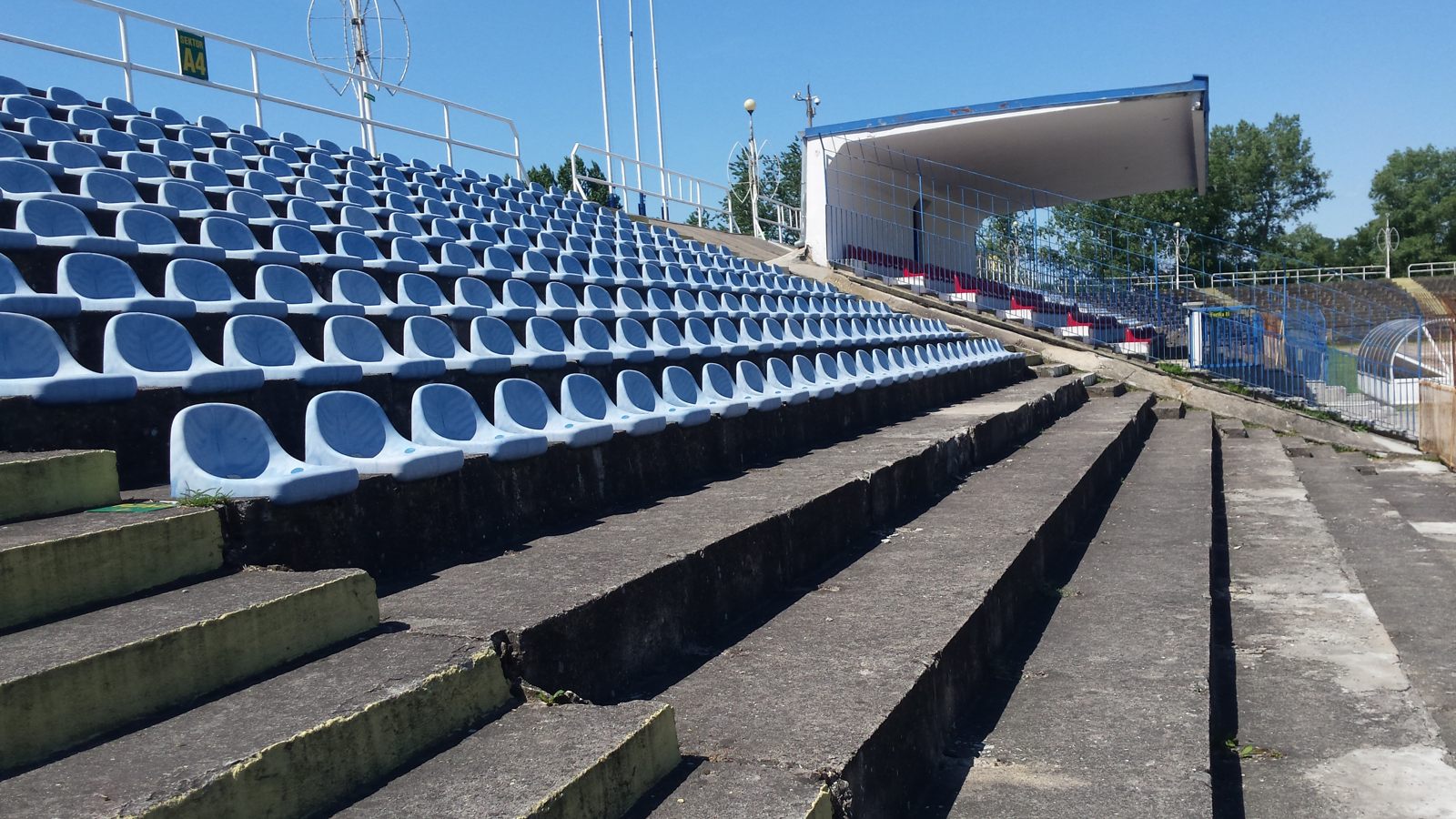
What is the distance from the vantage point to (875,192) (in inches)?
634

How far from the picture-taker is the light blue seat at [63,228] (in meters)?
4.09

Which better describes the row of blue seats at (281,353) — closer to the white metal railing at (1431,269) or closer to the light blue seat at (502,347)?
the light blue seat at (502,347)

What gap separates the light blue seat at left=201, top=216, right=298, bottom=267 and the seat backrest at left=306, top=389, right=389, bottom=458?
7.31ft

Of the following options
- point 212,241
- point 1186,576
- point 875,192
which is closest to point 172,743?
point 1186,576

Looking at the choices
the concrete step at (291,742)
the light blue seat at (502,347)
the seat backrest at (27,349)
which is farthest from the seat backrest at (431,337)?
the concrete step at (291,742)

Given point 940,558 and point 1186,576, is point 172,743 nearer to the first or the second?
point 940,558

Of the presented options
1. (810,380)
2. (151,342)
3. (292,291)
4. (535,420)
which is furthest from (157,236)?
(810,380)

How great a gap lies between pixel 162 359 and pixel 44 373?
43 cm

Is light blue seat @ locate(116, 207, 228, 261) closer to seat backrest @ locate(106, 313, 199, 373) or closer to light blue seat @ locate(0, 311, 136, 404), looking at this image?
seat backrest @ locate(106, 313, 199, 373)

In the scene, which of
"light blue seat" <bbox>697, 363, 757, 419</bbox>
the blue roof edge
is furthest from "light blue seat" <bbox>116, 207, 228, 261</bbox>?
the blue roof edge

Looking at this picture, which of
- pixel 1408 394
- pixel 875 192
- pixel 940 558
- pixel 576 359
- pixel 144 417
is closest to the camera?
pixel 144 417

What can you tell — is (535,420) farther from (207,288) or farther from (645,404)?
(207,288)

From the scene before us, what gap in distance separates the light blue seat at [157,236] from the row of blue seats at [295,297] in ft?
0.77

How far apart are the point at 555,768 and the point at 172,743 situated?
1.94ft
